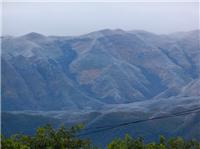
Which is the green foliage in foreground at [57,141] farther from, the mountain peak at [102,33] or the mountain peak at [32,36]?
the mountain peak at [102,33]

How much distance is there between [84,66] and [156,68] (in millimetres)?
16277

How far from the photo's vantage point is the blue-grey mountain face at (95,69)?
354ft

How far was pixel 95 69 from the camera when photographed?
118438 millimetres

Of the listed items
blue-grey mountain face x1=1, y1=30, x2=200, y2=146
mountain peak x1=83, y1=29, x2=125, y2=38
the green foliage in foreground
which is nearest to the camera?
the green foliage in foreground

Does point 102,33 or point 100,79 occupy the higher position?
point 102,33

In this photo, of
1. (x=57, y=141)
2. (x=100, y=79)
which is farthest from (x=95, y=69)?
(x=57, y=141)

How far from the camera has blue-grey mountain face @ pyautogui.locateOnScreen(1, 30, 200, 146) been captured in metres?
88.4

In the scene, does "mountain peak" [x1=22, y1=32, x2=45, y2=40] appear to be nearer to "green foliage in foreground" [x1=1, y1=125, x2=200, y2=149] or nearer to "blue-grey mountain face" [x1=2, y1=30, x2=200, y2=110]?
"blue-grey mountain face" [x1=2, y1=30, x2=200, y2=110]

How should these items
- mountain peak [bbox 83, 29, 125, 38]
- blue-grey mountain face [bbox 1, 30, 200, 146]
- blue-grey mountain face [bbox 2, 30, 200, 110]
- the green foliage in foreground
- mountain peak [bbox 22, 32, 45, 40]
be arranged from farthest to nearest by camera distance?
Answer: mountain peak [bbox 83, 29, 125, 38] < mountain peak [bbox 22, 32, 45, 40] < blue-grey mountain face [bbox 2, 30, 200, 110] < blue-grey mountain face [bbox 1, 30, 200, 146] < the green foliage in foreground

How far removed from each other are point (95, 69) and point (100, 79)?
3829 mm

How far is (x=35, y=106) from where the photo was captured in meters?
106

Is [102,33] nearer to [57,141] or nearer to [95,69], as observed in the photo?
[95,69]

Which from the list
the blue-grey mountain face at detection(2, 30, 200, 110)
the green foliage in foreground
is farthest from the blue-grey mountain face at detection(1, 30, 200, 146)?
the green foliage in foreground

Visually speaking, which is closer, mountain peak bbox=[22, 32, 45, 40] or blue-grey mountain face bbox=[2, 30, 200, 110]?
blue-grey mountain face bbox=[2, 30, 200, 110]
